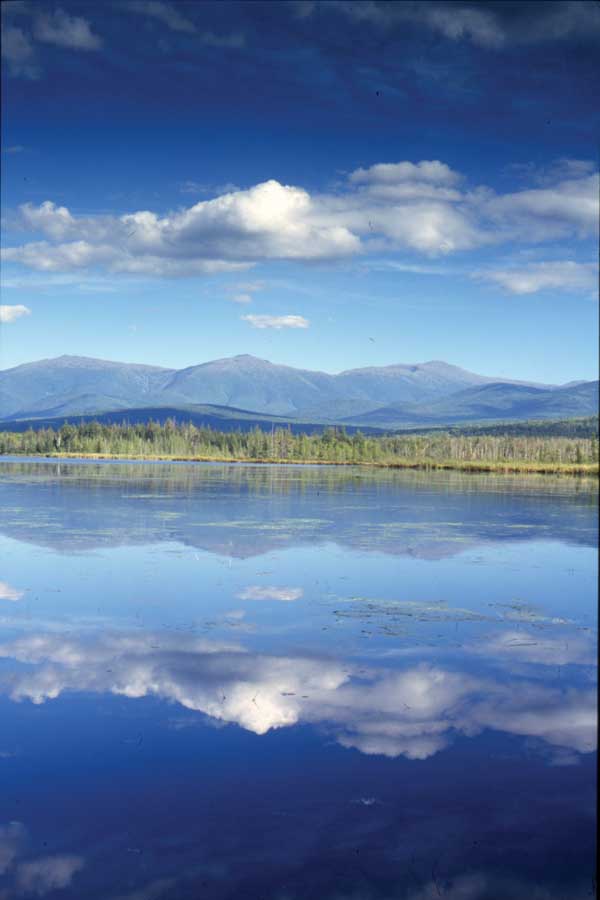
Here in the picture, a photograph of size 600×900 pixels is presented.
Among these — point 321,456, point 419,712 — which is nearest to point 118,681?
point 419,712

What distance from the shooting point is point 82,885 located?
669 cm

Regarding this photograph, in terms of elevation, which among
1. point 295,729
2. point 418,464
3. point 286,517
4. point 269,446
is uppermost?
point 269,446

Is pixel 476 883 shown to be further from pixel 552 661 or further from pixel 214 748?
pixel 552 661

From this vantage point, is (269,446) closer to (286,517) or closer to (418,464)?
(418,464)

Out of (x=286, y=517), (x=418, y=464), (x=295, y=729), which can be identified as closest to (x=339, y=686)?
(x=295, y=729)

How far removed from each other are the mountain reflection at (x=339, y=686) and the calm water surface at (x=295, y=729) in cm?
5

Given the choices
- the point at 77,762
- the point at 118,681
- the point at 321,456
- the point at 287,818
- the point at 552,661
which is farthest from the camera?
the point at 321,456

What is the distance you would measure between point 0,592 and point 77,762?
Result: 9645 mm

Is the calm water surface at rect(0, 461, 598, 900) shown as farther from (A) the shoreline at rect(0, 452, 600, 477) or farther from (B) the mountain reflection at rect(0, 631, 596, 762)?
(A) the shoreline at rect(0, 452, 600, 477)

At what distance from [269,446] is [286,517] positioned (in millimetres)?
110809

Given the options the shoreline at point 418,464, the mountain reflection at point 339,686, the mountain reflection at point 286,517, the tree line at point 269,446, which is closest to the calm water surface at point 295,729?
the mountain reflection at point 339,686

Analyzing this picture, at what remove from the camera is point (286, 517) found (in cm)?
3509

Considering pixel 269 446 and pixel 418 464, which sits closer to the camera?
pixel 418 464

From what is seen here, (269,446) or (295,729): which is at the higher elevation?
(269,446)
